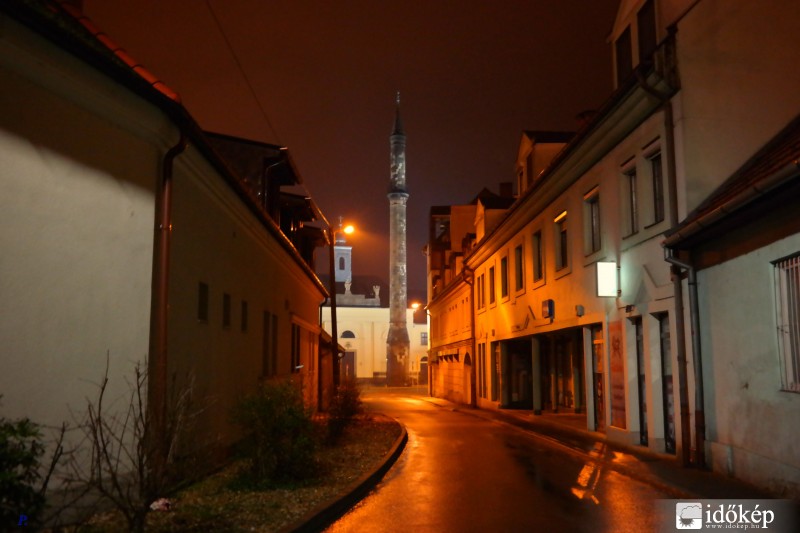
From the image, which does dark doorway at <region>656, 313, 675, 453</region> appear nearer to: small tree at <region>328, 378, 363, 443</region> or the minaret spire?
small tree at <region>328, 378, 363, 443</region>

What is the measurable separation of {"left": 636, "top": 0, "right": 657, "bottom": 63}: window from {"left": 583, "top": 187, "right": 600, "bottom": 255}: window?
12.0ft

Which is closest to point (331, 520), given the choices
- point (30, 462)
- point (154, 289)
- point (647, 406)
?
point (154, 289)

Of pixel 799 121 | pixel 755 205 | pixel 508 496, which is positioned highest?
pixel 799 121

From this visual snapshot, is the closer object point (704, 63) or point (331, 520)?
point (331, 520)

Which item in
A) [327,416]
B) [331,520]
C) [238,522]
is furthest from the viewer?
[327,416]

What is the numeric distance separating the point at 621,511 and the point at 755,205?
14.0 feet

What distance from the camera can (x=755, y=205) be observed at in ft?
31.1

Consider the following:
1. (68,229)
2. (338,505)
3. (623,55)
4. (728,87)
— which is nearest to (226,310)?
(338,505)

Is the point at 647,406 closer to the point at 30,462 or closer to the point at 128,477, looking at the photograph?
the point at 128,477

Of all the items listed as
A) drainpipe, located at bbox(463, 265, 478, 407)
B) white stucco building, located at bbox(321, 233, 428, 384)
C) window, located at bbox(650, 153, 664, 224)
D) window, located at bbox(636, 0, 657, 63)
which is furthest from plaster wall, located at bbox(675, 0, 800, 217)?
white stucco building, located at bbox(321, 233, 428, 384)

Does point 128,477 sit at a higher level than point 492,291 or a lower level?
lower

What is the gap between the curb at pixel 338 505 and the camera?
7.49 metres

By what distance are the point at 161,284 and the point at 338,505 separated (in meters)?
3.33

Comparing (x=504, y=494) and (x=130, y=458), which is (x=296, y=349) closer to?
(x=504, y=494)
